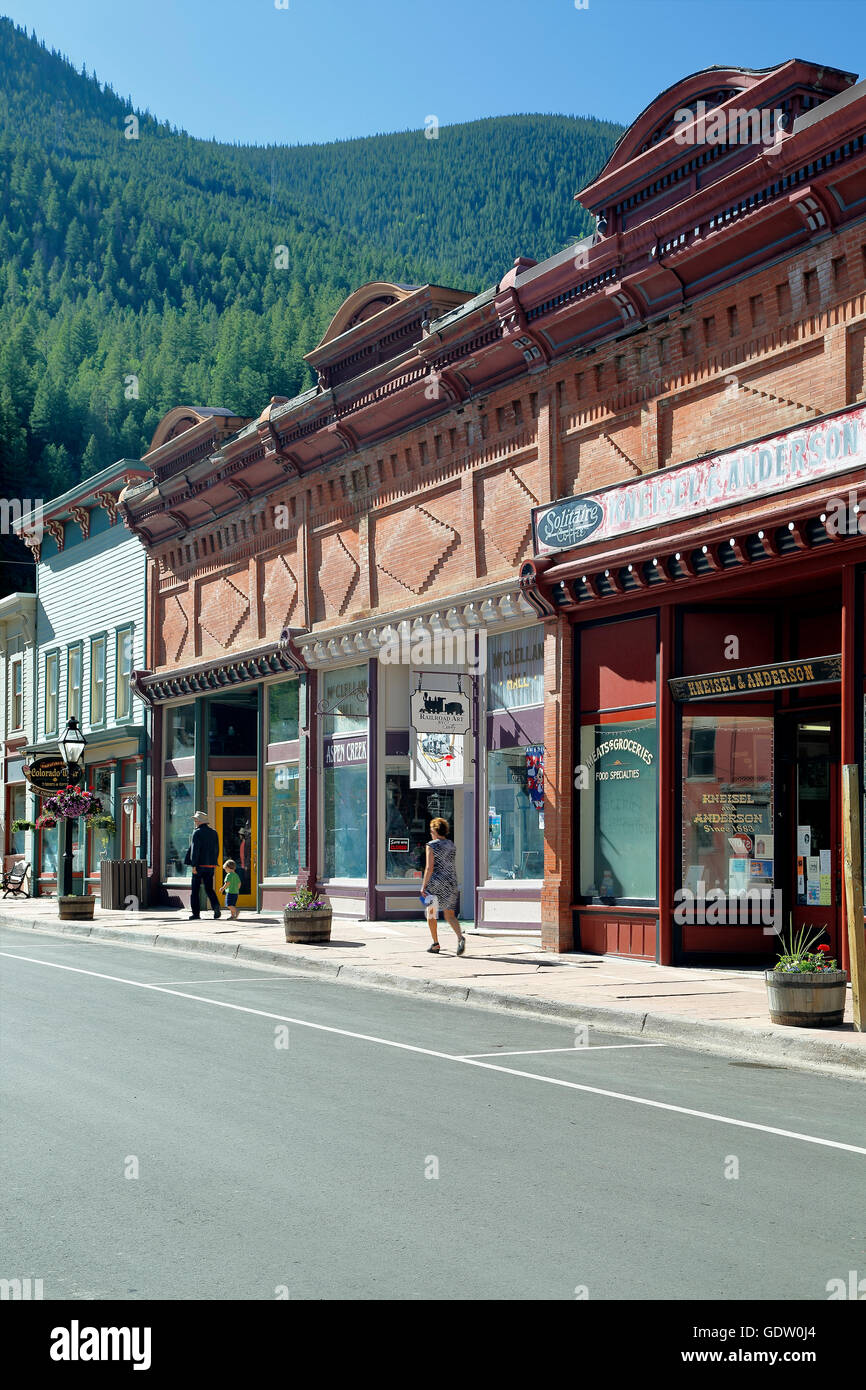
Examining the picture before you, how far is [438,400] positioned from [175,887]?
14371 millimetres

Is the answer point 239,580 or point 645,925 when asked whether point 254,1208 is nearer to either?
point 645,925

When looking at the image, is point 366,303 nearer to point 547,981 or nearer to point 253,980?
point 253,980

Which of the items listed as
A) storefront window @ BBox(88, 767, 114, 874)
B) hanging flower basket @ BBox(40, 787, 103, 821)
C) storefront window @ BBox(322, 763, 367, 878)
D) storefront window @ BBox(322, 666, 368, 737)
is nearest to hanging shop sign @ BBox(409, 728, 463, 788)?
storefront window @ BBox(322, 763, 367, 878)

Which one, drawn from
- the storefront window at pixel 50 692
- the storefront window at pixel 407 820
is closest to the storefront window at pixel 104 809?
the storefront window at pixel 50 692

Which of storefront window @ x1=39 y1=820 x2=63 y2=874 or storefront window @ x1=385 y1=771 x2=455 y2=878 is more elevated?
storefront window @ x1=385 y1=771 x2=455 y2=878

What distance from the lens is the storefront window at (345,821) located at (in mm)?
25042

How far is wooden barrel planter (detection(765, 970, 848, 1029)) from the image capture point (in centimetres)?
1199

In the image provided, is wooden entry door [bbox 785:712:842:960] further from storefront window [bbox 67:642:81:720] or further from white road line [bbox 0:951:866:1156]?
storefront window [bbox 67:642:81:720]

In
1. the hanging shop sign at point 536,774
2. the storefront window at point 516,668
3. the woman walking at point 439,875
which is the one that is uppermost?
the storefront window at point 516,668

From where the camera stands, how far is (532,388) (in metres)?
20.4

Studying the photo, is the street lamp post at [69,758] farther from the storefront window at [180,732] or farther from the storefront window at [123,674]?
the storefront window at [123,674]

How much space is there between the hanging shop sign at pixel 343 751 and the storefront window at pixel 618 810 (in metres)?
6.49

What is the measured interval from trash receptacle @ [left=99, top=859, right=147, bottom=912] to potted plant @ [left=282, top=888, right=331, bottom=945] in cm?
1179

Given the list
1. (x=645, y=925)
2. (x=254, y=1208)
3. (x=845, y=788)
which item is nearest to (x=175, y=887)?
(x=645, y=925)
